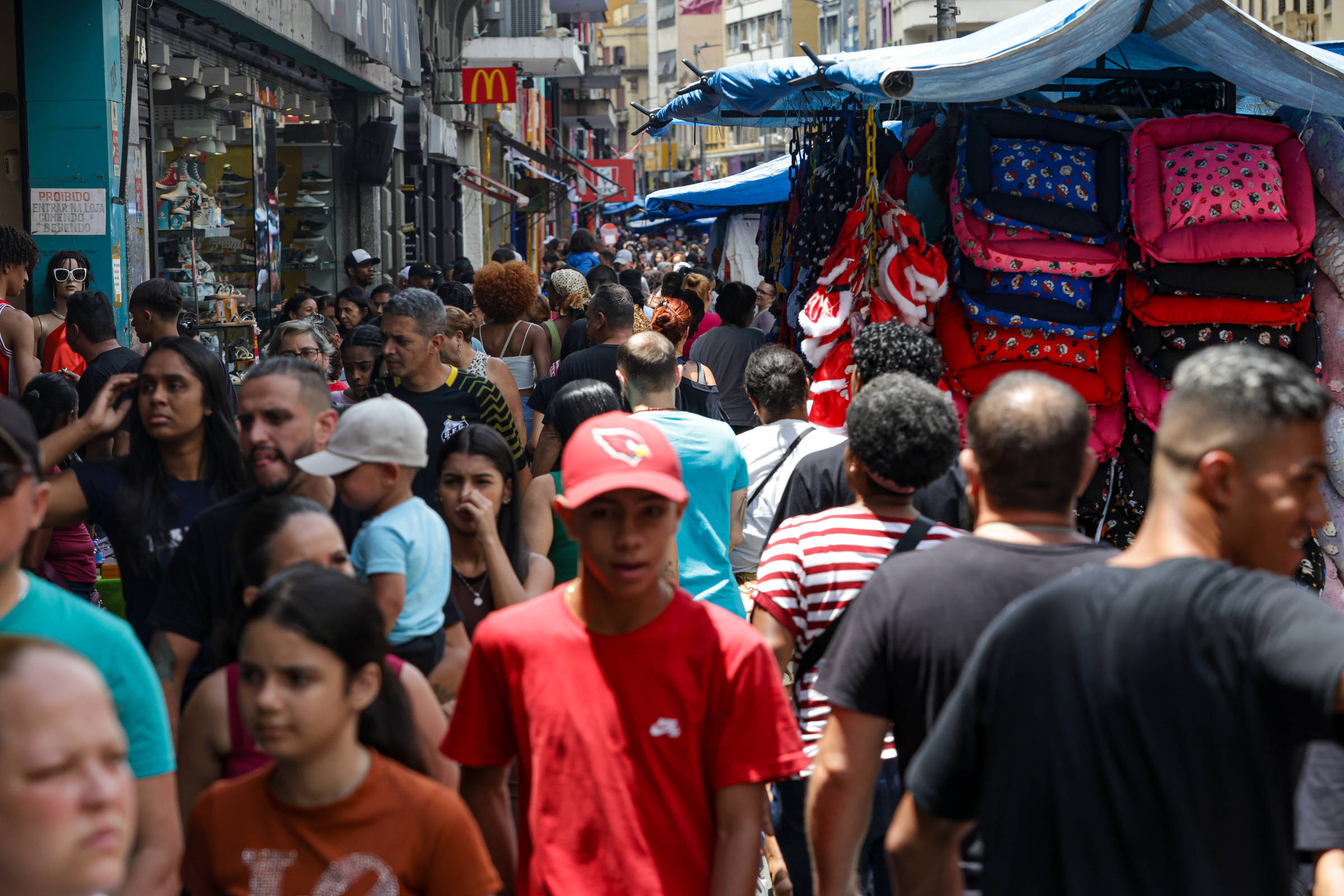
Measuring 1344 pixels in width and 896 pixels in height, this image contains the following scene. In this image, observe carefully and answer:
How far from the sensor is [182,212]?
1055 centimetres

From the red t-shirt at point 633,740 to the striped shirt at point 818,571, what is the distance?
73 cm

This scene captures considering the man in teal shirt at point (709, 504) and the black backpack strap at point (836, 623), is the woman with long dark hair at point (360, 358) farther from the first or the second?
the black backpack strap at point (836, 623)

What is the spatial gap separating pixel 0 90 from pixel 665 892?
7.63 metres

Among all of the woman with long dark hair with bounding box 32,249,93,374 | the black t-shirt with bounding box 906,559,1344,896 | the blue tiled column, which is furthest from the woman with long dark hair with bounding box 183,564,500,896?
the blue tiled column

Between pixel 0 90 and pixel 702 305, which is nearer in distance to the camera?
pixel 0 90

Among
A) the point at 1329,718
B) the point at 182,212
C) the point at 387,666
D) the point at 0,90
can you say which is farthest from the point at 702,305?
the point at 1329,718

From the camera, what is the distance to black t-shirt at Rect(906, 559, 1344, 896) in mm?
1833

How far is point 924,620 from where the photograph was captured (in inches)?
99.7

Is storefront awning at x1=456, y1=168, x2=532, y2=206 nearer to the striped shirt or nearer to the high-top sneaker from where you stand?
the high-top sneaker

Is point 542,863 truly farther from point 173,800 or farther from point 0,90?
point 0,90

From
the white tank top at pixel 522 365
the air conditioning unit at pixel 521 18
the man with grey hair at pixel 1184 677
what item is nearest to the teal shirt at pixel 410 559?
the man with grey hair at pixel 1184 677

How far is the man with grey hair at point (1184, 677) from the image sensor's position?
1.86m

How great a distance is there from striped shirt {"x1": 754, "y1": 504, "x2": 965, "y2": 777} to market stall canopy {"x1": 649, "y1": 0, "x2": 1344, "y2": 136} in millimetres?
2718

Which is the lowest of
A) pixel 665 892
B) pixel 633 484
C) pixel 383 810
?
pixel 665 892
